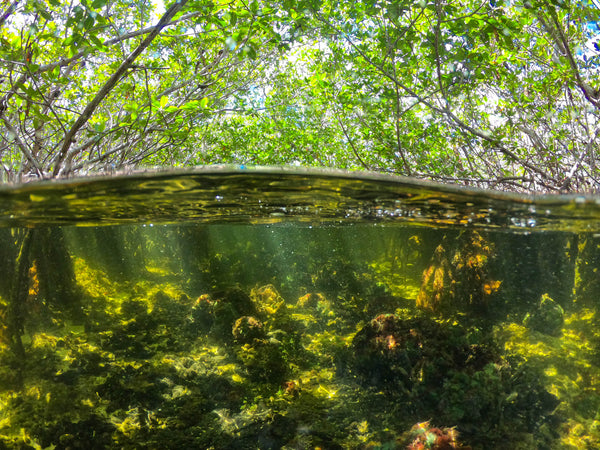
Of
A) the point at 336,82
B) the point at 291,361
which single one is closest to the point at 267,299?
the point at 291,361

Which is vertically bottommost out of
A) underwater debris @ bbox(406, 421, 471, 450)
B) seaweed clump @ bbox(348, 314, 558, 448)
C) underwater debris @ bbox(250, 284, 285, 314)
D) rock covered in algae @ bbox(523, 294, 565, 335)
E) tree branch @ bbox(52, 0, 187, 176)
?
underwater debris @ bbox(406, 421, 471, 450)

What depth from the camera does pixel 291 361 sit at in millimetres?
4535

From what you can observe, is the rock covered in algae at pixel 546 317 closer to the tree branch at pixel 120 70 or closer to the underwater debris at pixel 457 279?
the underwater debris at pixel 457 279

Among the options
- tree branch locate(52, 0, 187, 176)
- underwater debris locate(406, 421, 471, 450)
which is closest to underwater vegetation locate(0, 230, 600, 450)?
underwater debris locate(406, 421, 471, 450)

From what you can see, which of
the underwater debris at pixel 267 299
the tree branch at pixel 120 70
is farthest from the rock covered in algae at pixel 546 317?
the tree branch at pixel 120 70

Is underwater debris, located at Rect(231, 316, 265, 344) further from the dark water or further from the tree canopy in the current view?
the tree canopy

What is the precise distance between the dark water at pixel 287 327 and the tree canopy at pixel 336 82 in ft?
3.60

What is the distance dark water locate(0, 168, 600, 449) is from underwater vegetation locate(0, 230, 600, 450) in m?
0.02

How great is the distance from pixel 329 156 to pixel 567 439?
967 cm

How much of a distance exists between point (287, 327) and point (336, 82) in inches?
256

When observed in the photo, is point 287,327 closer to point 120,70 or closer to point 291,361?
point 291,361

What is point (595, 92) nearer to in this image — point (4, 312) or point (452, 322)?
point (452, 322)

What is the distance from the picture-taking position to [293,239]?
5.86 metres

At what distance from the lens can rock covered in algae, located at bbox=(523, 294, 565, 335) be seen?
5.07 m
